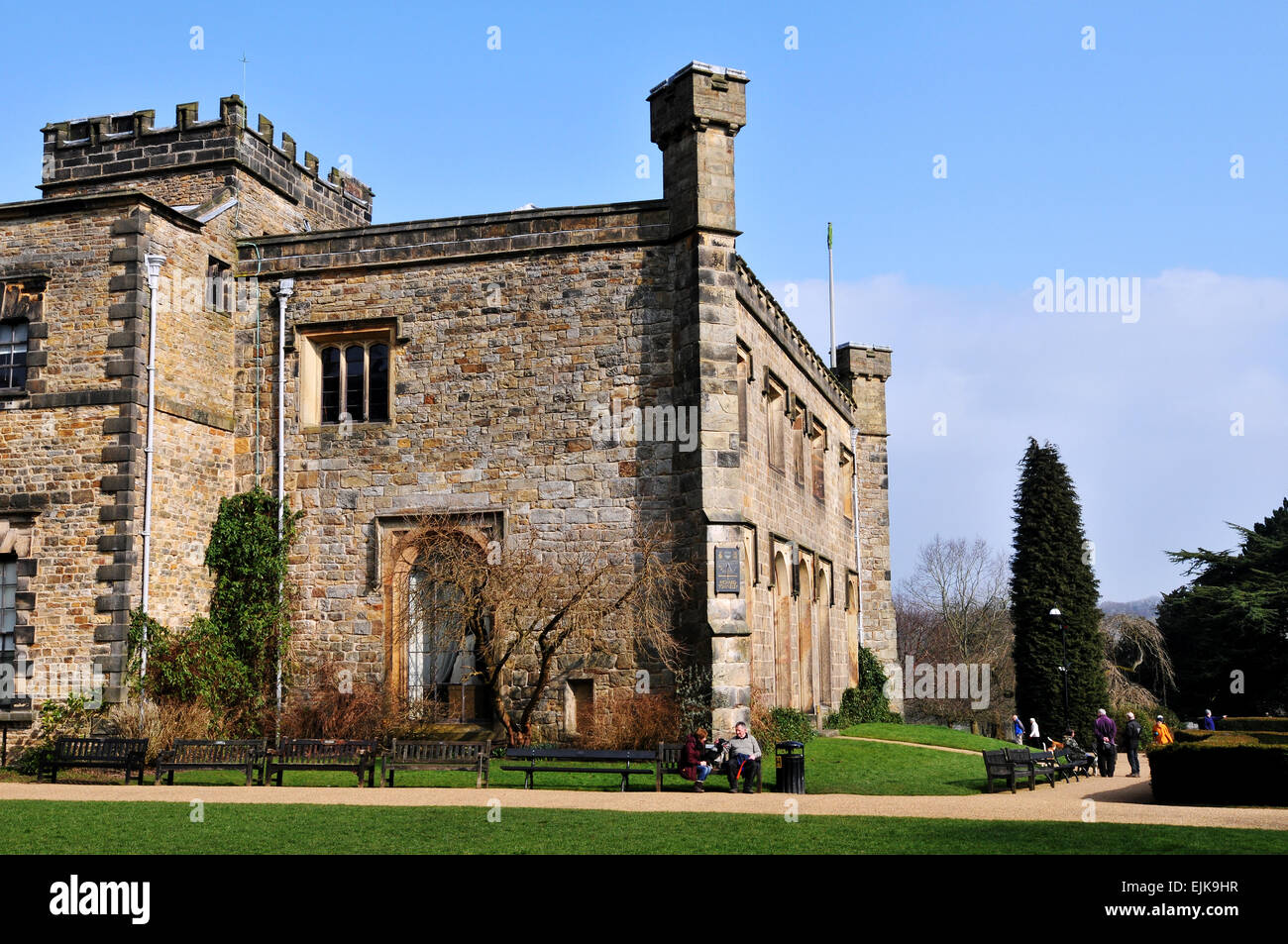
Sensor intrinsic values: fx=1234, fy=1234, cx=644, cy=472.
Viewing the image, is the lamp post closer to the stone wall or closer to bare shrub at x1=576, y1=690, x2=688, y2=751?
bare shrub at x1=576, y1=690, x2=688, y2=751

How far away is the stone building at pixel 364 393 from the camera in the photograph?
20.9 meters

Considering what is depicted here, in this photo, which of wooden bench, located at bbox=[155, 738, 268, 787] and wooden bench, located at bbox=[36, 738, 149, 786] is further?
wooden bench, located at bbox=[36, 738, 149, 786]

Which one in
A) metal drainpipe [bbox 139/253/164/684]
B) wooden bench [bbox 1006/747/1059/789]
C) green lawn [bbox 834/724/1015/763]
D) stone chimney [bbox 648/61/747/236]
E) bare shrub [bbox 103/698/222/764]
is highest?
stone chimney [bbox 648/61/747/236]

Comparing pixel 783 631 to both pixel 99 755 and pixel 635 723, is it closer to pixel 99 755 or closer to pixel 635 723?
pixel 635 723

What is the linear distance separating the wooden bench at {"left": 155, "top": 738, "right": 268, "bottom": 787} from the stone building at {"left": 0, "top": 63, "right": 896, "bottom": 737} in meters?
2.80

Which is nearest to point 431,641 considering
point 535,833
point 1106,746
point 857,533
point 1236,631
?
point 535,833

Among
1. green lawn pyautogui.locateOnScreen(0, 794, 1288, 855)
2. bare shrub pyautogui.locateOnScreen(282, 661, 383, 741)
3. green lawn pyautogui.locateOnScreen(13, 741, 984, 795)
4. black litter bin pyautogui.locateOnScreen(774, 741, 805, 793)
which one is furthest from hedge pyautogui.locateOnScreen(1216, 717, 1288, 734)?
bare shrub pyautogui.locateOnScreen(282, 661, 383, 741)

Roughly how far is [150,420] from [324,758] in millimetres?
7083

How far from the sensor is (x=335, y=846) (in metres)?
11.0

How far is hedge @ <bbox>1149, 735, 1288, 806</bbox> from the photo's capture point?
17531 millimetres

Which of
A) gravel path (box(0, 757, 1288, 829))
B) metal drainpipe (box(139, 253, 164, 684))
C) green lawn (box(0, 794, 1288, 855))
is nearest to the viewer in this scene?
green lawn (box(0, 794, 1288, 855))

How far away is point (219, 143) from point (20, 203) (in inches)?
159

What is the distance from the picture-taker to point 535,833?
477 inches
